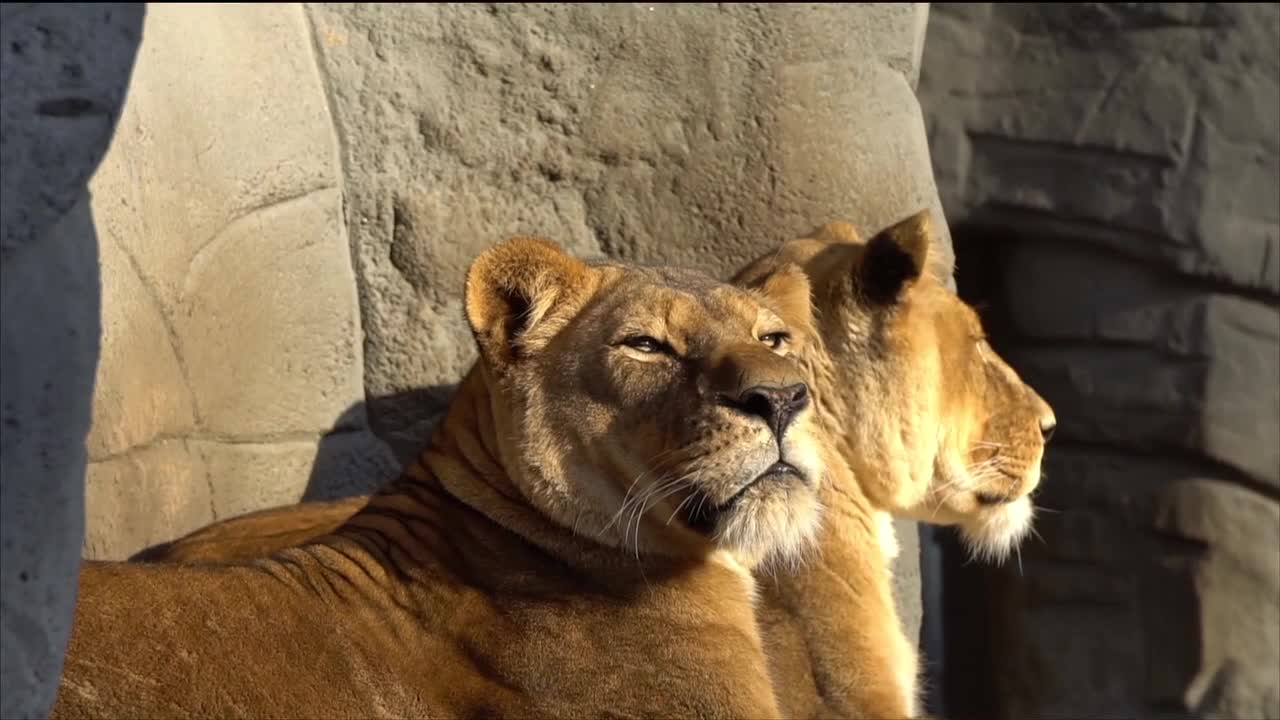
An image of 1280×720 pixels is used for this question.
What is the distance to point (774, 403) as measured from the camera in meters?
3.06

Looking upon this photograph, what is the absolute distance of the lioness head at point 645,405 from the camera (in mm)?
3088

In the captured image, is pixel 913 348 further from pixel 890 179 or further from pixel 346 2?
pixel 346 2

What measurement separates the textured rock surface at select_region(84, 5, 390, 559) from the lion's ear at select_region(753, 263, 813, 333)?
1.26 m

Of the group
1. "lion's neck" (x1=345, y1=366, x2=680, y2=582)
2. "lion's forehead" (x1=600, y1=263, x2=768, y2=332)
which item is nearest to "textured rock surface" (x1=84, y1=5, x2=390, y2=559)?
"lion's neck" (x1=345, y1=366, x2=680, y2=582)

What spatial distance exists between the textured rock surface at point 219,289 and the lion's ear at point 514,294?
913mm

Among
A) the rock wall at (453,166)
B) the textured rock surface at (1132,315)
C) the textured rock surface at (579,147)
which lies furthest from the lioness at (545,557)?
the textured rock surface at (1132,315)

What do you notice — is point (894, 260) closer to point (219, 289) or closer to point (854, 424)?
point (854, 424)

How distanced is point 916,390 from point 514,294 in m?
1.06

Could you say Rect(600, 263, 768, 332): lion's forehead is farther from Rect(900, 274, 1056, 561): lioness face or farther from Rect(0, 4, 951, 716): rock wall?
Rect(0, 4, 951, 716): rock wall

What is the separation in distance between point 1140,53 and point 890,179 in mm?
1077

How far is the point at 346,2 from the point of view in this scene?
4.61 m

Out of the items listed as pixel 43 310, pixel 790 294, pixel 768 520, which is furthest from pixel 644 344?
pixel 43 310

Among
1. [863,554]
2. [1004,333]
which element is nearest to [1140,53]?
[1004,333]

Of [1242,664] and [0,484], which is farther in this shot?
[1242,664]
